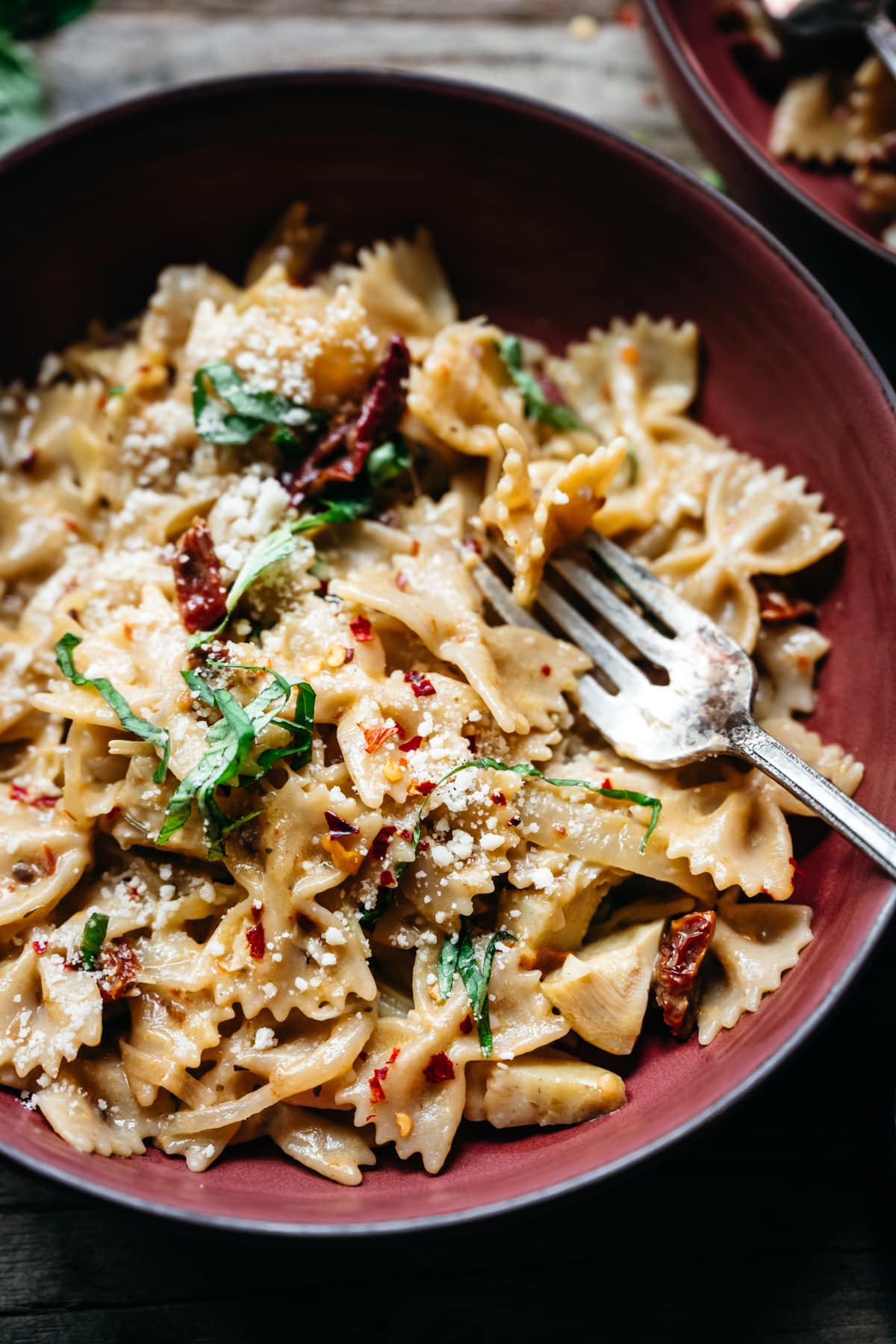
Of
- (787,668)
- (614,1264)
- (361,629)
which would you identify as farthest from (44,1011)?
(787,668)

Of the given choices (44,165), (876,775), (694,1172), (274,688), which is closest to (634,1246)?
(694,1172)

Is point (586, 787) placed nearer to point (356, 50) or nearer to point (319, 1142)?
point (319, 1142)

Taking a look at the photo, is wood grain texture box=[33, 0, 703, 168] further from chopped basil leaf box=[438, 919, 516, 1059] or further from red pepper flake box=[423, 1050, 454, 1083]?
red pepper flake box=[423, 1050, 454, 1083]

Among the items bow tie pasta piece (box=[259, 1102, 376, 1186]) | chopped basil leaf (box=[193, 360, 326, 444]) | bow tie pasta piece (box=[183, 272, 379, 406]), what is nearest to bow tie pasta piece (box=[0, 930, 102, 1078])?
bow tie pasta piece (box=[259, 1102, 376, 1186])

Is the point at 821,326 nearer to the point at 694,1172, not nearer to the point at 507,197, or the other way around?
the point at 507,197

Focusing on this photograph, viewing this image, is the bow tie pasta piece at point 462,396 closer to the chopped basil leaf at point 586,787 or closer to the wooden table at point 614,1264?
the chopped basil leaf at point 586,787

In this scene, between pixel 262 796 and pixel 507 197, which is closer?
pixel 262 796

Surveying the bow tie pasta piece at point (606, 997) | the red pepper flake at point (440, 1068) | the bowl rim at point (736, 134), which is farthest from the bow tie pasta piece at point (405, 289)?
the red pepper flake at point (440, 1068)
